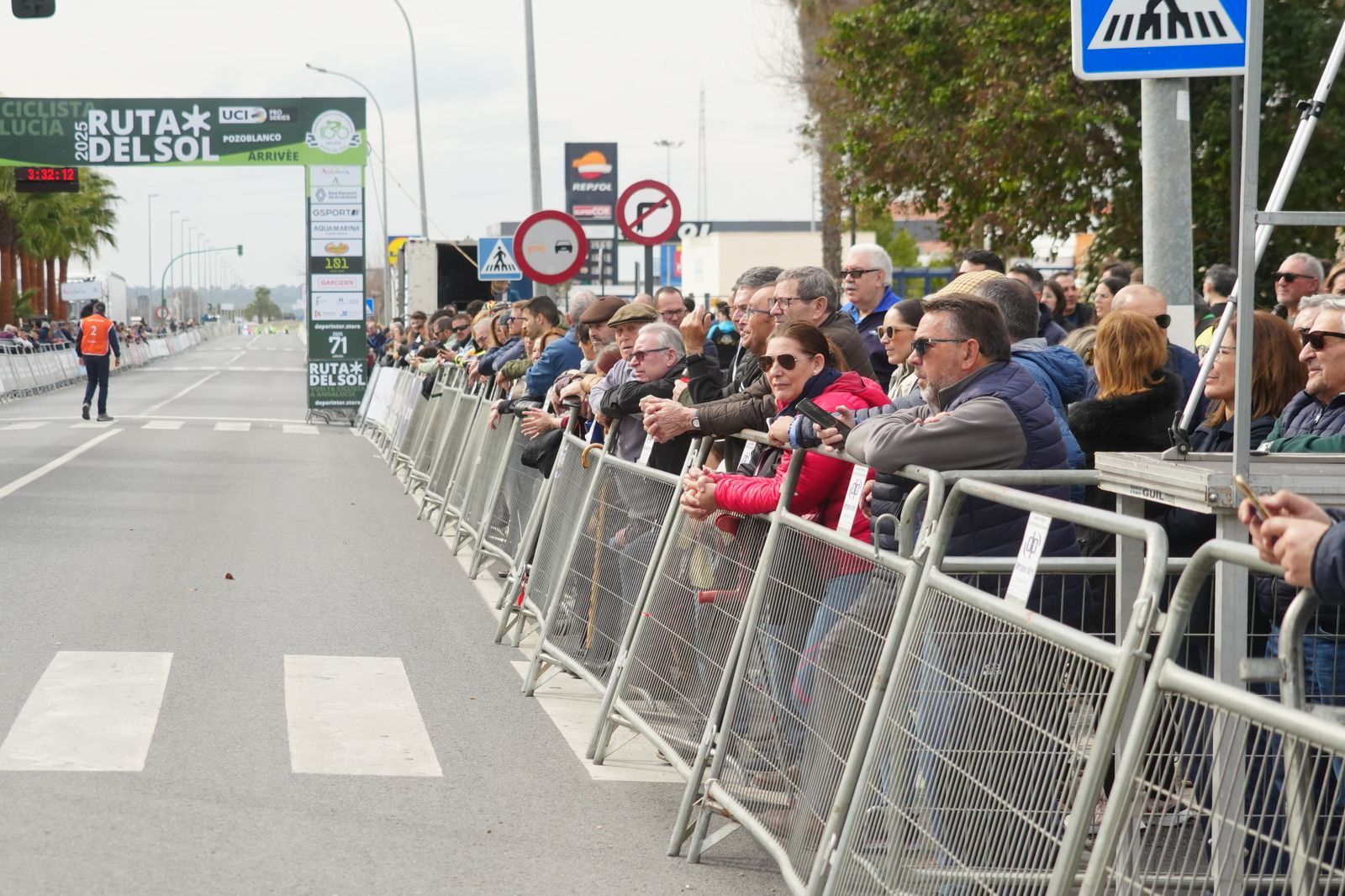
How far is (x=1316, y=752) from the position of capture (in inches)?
108

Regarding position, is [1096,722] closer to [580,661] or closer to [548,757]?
[548,757]

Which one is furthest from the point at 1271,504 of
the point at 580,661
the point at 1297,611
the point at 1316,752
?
the point at 580,661

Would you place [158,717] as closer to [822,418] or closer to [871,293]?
[822,418]

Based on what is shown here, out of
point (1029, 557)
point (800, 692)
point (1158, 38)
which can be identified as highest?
point (1158, 38)

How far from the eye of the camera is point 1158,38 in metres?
6.58

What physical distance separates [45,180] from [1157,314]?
31.6 m

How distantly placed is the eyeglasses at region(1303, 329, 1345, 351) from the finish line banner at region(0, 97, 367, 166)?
2696 cm

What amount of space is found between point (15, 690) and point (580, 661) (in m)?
2.49

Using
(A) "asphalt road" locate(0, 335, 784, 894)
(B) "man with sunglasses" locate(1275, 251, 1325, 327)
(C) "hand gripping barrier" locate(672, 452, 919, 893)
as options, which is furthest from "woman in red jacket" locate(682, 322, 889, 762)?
→ (B) "man with sunglasses" locate(1275, 251, 1325, 327)

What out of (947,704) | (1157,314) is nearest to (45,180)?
(1157,314)

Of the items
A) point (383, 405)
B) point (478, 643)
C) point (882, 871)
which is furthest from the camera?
point (383, 405)

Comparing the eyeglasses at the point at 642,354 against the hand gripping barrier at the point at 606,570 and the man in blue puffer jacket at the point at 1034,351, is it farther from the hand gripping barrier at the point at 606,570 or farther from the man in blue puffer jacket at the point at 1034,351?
the man in blue puffer jacket at the point at 1034,351

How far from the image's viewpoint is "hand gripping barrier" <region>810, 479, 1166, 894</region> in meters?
3.27

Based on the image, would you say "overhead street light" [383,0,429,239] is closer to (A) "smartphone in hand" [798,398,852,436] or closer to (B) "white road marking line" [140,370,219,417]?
(B) "white road marking line" [140,370,219,417]
